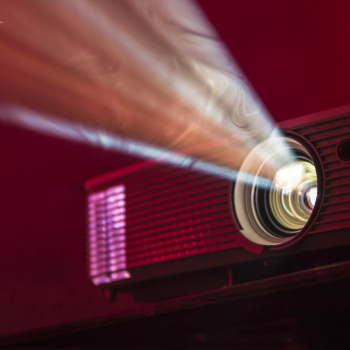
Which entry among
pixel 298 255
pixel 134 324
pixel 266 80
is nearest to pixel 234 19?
pixel 266 80

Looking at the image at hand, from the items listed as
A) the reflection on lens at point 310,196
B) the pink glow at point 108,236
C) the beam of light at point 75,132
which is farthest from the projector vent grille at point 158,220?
the beam of light at point 75,132

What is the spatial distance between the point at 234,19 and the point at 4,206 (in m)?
0.76

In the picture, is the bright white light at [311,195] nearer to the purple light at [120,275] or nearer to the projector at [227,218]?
the projector at [227,218]

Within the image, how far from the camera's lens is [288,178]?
70 cm

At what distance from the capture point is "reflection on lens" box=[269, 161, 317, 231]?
2.24 feet

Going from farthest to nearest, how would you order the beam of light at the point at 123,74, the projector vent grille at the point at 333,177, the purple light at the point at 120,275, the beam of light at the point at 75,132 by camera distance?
the beam of light at the point at 75,132, the beam of light at the point at 123,74, the purple light at the point at 120,275, the projector vent grille at the point at 333,177

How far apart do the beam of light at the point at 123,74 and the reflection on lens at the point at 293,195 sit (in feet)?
0.39

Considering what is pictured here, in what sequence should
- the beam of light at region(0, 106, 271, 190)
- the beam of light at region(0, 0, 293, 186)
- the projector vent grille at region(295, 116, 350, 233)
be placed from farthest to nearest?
the beam of light at region(0, 106, 271, 190)
the beam of light at region(0, 0, 293, 186)
the projector vent grille at region(295, 116, 350, 233)

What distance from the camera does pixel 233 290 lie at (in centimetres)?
49

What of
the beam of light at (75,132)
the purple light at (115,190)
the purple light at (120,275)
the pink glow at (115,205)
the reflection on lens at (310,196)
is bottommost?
the purple light at (120,275)

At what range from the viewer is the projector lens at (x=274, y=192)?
674 mm

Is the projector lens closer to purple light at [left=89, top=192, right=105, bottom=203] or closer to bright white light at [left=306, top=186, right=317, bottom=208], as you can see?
bright white light at [left=306, top=186, right=317, bottom=208]

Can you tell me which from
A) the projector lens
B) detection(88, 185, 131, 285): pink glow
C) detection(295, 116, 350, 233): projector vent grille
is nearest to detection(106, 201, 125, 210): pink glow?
detection(88, 185, 131, 285): pink glow

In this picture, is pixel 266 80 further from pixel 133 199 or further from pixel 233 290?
pixel 233 290
